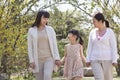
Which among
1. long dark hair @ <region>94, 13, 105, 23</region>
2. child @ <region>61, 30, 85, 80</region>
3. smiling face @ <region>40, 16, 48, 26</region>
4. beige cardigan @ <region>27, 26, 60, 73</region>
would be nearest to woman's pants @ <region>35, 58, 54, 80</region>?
beige cardigan @ <region>27, 26, 60, 73</region>

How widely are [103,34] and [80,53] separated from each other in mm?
1886

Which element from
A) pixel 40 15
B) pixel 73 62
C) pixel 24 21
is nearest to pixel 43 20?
pixel 40 15

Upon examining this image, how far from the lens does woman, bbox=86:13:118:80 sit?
718cm

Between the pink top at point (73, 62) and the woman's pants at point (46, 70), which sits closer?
the woman's pants at point (46, 70)

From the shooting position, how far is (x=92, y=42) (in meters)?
7.37

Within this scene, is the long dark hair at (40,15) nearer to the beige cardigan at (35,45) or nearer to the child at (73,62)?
the beige cardigan at (35,45)

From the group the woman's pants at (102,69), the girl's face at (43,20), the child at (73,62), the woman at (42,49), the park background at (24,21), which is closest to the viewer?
the woman's pants at (102,69)

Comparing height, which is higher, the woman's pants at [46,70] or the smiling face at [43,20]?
the smiling face at [43,20]

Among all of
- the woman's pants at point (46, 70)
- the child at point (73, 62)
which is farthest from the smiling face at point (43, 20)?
the child at point (73, 62)

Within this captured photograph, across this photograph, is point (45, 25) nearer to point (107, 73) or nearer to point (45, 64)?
point (45, 64)

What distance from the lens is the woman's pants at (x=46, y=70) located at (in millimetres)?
7160

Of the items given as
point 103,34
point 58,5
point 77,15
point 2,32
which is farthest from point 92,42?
point 77,15

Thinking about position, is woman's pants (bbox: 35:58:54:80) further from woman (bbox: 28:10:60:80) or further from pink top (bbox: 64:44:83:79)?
pink top (bbox: 64:44:83:79)

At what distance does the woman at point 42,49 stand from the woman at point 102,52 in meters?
0.71
